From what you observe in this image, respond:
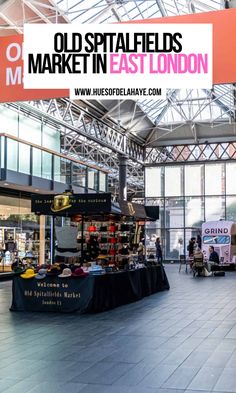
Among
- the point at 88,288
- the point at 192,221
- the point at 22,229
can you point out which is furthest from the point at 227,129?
the point at 88,288

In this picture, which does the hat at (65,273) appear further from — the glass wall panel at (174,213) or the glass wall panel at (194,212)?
the glass wall panel at (174,213)

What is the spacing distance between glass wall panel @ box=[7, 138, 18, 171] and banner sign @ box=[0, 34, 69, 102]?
33.3ft

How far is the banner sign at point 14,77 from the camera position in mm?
6473

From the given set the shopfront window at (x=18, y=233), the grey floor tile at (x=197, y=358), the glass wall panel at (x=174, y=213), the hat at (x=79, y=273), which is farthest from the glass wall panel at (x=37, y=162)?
the glass wall panel at (x=174, y=213)

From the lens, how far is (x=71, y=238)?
1252 cm

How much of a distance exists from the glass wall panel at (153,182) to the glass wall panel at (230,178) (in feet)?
14.1

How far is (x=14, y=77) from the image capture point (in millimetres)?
6543

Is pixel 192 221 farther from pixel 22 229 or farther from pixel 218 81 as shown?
pixel 218 81

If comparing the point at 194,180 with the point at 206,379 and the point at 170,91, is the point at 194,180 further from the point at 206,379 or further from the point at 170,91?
the point at 206,379

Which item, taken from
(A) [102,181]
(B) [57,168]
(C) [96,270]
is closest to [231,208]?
(A) [102,181]

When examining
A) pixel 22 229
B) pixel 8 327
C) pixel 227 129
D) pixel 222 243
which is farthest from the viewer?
pixel 227 129

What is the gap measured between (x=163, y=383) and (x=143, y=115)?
2504 cm

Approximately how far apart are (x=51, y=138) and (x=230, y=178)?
14.9 m
